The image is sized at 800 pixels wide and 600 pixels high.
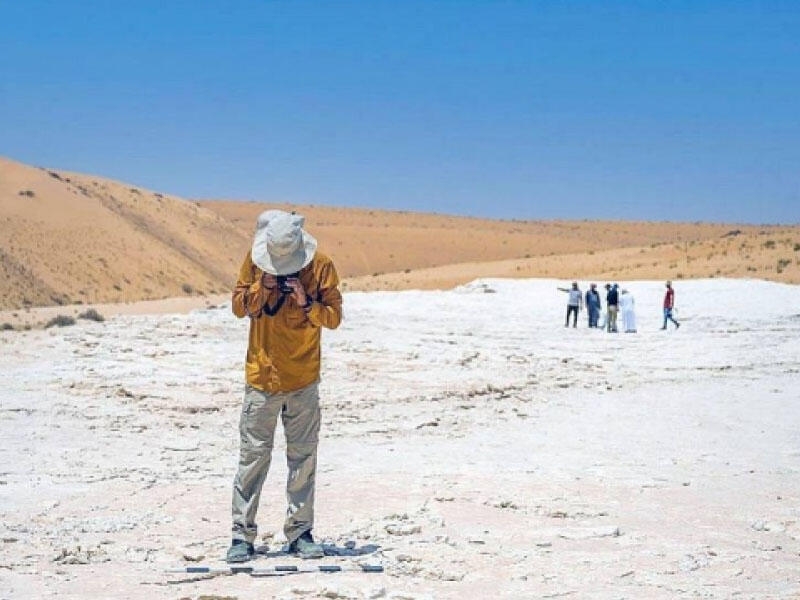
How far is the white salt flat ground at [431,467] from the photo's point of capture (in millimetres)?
6398

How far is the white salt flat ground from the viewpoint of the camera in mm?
6398

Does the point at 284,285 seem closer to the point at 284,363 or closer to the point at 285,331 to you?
the point at 285,331

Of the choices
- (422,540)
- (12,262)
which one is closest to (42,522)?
(422,540)

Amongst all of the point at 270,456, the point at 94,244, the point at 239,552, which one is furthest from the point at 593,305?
the point at 94,244

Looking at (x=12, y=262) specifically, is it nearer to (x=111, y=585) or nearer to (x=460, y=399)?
(x=460, y=399)

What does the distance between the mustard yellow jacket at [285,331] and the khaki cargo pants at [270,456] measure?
10 cm

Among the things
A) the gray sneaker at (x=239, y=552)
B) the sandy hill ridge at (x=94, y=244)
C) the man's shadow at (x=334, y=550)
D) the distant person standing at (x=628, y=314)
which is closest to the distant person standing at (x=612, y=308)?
the distant person standing at (x=628, y=314)

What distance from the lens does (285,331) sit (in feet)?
22.1

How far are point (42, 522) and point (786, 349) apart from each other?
1853cm

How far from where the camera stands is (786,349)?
2281 centimetres

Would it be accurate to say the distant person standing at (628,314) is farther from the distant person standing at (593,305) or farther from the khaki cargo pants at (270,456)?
the khaki cargo pants at (270,456)

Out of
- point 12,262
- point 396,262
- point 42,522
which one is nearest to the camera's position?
point 42,522

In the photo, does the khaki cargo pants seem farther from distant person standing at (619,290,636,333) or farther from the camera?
distant person standing at (619,290,636,333)

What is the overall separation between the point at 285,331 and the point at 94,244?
55.8 meters
